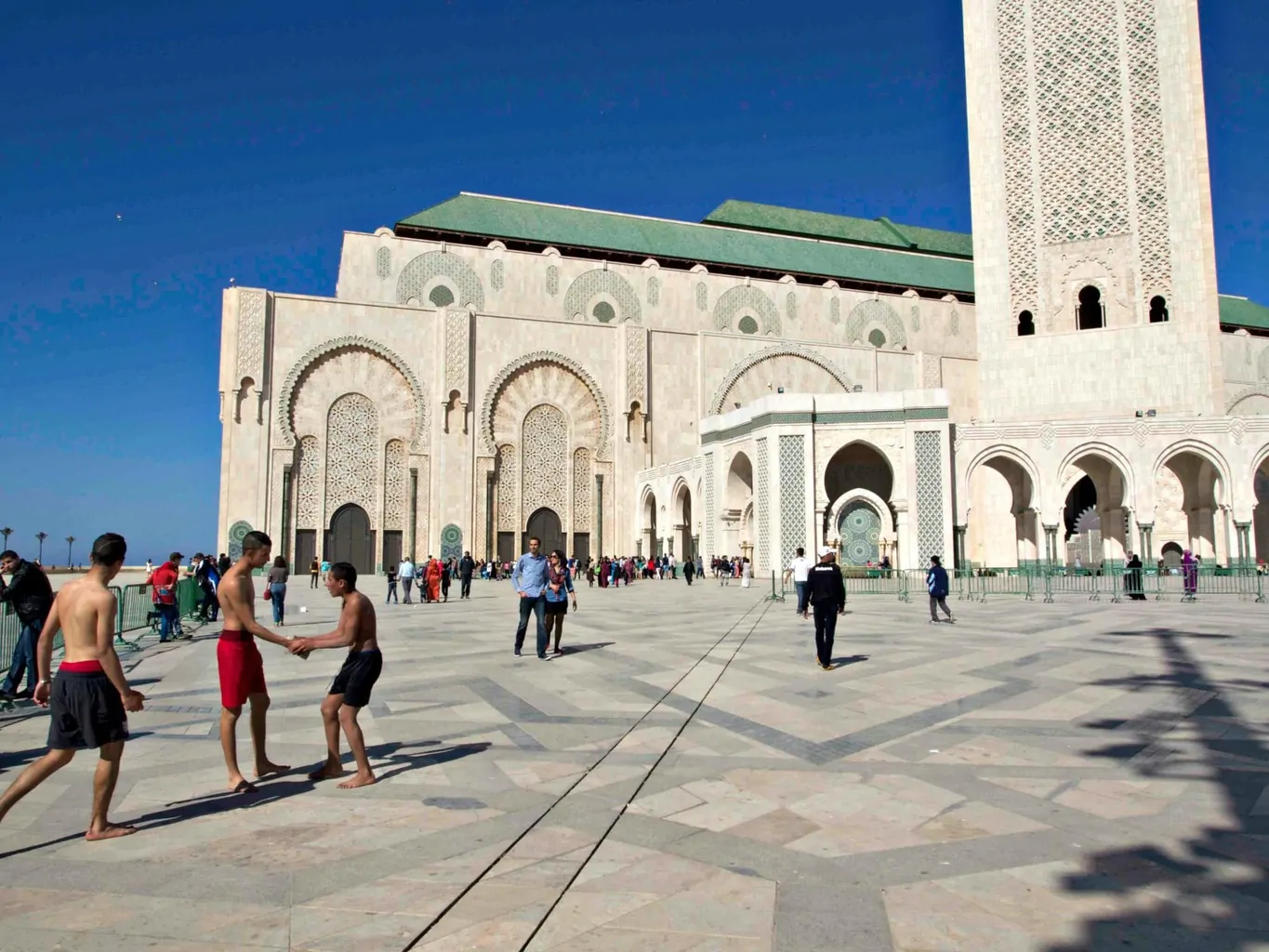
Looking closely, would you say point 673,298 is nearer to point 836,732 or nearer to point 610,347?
point 610,347

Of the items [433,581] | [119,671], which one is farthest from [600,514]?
[119,671]

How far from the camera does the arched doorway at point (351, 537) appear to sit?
31203 millimetres

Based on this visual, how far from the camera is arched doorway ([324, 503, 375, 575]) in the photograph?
1228 inches

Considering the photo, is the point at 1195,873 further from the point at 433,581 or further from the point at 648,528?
the point at 648,528

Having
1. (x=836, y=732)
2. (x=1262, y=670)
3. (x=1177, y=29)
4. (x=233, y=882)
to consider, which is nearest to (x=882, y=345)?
(x=1177, y=29)

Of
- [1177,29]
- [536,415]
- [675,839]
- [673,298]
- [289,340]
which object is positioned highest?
[1177,29]

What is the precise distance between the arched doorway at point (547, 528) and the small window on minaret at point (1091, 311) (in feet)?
62.6

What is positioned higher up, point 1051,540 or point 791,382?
point 791,382

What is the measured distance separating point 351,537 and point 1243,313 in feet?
153

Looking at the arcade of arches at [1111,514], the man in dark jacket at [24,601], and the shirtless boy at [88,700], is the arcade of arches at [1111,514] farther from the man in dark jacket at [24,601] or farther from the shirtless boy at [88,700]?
the shirtless boy at [88,700]

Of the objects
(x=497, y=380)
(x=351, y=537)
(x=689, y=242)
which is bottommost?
(x=351, y=537)

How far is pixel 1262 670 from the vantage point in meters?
7.59

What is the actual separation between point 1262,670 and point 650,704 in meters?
5.26

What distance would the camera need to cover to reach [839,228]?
154ft
